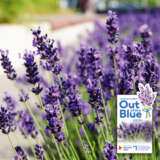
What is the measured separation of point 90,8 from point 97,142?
33.8 metres

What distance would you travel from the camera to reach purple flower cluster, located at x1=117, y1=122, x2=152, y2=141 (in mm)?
2178

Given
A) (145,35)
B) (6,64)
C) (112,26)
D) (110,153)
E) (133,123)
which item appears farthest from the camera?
(145,35)

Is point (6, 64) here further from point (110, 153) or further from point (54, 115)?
point (110, 153)

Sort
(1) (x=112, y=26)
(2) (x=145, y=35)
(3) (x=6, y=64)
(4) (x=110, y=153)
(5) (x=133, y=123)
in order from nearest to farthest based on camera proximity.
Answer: (4) (x=110, y=153) < (5) (x=133, y=123) < (3) (x=6, y=64) < (1) (x=112, y=26) < (2) (x=145, y=35)

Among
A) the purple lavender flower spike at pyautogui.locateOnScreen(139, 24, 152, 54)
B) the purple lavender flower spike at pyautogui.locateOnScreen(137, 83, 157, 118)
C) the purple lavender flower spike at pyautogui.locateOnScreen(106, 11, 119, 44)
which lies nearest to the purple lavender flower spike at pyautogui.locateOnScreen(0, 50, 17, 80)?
the purple lavender flower spike at pyautogui.locateOnScreen(106, 11, 119, 44)

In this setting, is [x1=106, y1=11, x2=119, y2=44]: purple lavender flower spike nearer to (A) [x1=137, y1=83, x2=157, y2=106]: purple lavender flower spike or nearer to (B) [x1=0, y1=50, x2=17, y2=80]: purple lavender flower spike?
(A) [x1=137, y1=83, x2=157, y2=106]: purple lavender flower spike

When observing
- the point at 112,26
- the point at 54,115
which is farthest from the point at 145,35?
the point at 54,115

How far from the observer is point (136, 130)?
86.9 inches

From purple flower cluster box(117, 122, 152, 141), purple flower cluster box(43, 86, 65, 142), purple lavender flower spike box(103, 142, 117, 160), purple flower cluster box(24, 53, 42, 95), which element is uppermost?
purple flower cluster box(24, 53, 42, 95)

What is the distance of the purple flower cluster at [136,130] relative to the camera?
218 cm

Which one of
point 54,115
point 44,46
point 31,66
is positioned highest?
point 44,46

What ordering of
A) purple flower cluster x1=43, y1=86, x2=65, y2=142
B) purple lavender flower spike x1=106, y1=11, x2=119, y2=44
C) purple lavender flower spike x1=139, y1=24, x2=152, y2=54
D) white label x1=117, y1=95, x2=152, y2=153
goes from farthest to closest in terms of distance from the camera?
purple lavender flower spike x1=139, y1=24, x2=152, y2=54 → purple lavender flower spike x1=106, y1=11, x2=119, y2=44 → white label x1=117, y1=95, x2=152, y2=153 → purple flower cluster x1=43, y1=86, x2=65, y2=142

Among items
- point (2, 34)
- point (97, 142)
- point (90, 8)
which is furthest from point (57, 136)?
point (90, 8)

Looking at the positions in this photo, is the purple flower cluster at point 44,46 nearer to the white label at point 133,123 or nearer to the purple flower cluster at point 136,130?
the white label at point 133,123
